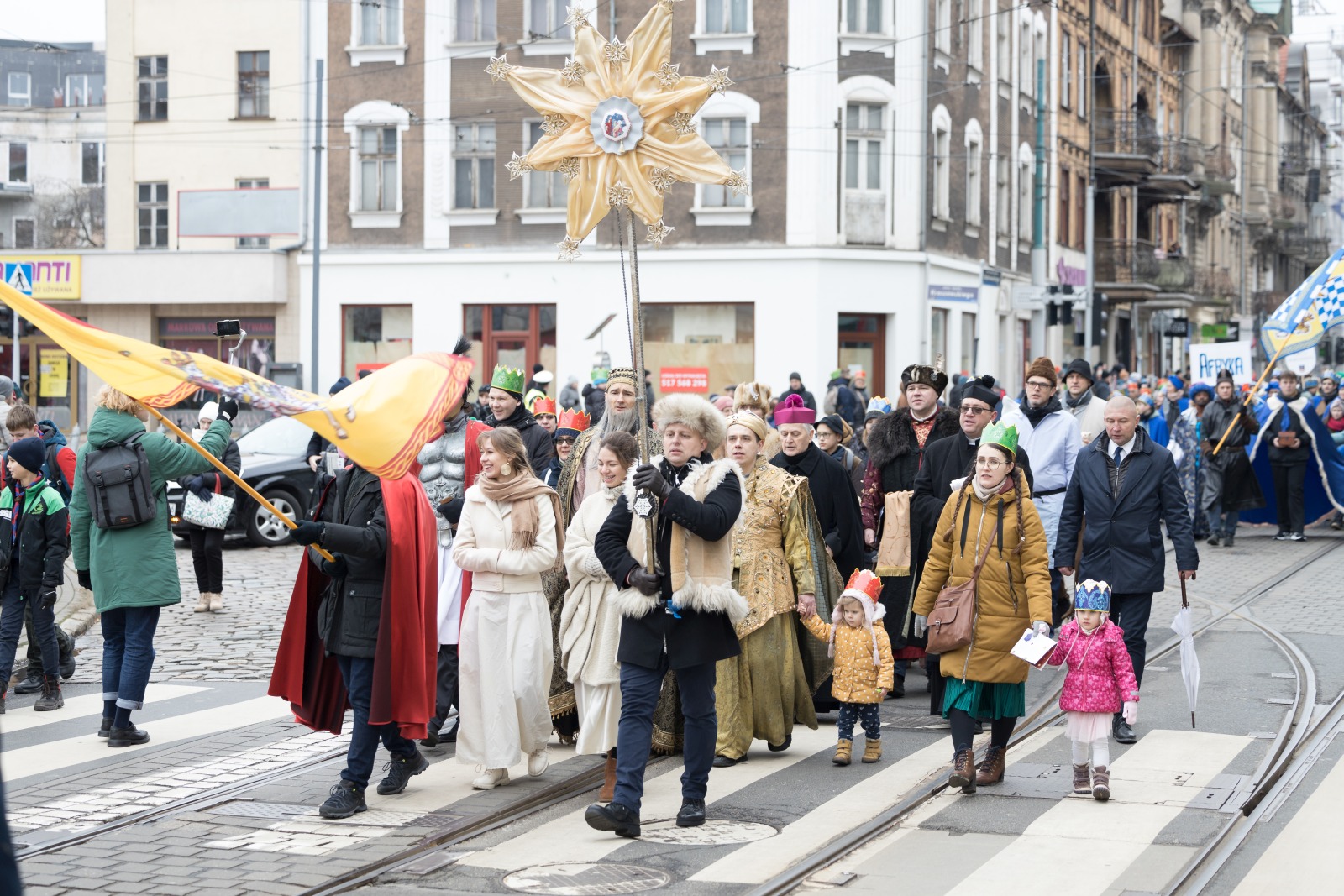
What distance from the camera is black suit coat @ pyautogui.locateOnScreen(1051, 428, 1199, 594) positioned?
948cm

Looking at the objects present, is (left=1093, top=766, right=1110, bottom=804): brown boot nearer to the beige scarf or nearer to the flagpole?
the beige scarf

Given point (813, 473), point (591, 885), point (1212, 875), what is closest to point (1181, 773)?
point (1212, 875)

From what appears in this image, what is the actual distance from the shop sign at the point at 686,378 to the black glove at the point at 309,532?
2455cm

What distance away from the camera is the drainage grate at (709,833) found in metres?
7.12

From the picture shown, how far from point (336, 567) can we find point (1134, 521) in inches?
176

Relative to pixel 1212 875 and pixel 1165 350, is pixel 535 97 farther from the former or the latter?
pixel 1165 350

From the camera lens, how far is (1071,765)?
8.42 m

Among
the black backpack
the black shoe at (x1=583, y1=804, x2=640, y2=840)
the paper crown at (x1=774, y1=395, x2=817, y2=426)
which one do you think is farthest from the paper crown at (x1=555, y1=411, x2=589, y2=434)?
the black shoe at (x1=583, y1=804, x2=640, y2=840)

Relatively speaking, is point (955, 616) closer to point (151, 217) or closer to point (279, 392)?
point (279, 392)

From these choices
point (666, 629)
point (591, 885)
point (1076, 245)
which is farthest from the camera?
point (1076, 245)

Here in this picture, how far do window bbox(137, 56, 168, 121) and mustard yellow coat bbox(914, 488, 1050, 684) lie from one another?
30.5m

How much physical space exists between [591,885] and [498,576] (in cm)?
203

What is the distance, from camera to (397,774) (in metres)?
8.02

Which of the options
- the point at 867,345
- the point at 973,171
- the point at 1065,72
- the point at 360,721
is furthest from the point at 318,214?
the point at 360,721
